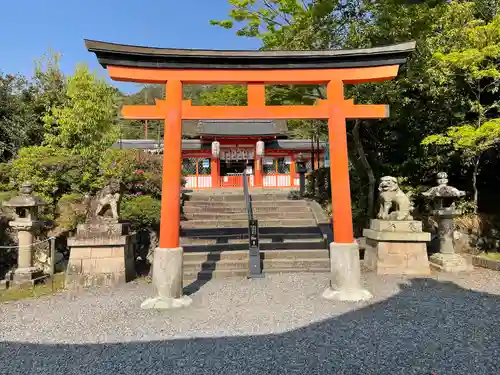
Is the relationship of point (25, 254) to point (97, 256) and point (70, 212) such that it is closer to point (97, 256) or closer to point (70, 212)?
point (97, 256)

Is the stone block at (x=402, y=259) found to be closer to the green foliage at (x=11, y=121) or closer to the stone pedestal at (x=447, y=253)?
the stone pedestal at (x=447, y=253)

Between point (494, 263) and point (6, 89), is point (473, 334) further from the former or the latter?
point (6, 89)

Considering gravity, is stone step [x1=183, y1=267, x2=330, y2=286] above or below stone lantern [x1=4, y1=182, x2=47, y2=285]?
below

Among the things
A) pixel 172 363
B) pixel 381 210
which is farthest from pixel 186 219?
pixel 172 363

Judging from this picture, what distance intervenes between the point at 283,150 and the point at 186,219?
1338cm

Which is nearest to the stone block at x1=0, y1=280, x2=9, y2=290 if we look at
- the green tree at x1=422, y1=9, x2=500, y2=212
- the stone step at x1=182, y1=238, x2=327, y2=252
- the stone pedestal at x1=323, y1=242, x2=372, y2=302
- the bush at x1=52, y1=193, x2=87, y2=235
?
the bush at x1=52, y1=193, x2=87, y2=235

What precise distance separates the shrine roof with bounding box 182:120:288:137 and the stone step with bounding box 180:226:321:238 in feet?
38.6

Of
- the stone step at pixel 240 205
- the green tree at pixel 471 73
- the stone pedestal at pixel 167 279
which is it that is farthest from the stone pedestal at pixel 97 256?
the green tree at pixel 471 73

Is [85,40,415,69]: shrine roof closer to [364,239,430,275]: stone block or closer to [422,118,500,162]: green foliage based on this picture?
[422,118,500,162]: green foliage

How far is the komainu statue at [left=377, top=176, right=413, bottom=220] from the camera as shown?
7707mm

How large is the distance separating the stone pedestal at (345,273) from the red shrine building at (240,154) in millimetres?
16240

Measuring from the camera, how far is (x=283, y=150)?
22922mm

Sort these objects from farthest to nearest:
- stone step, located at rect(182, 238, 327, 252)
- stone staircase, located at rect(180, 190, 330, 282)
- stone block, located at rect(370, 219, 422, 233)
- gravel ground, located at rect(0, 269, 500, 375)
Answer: stone step, located at rect(182, 238, 327, 252) → stone staircase, located at rect(180, 190, 330, 282) → stone block, located at rect(370, 219, 422, 233) → gravel ground, located at rect(0, 269, 500, 375)

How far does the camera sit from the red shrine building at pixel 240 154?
21875mm
